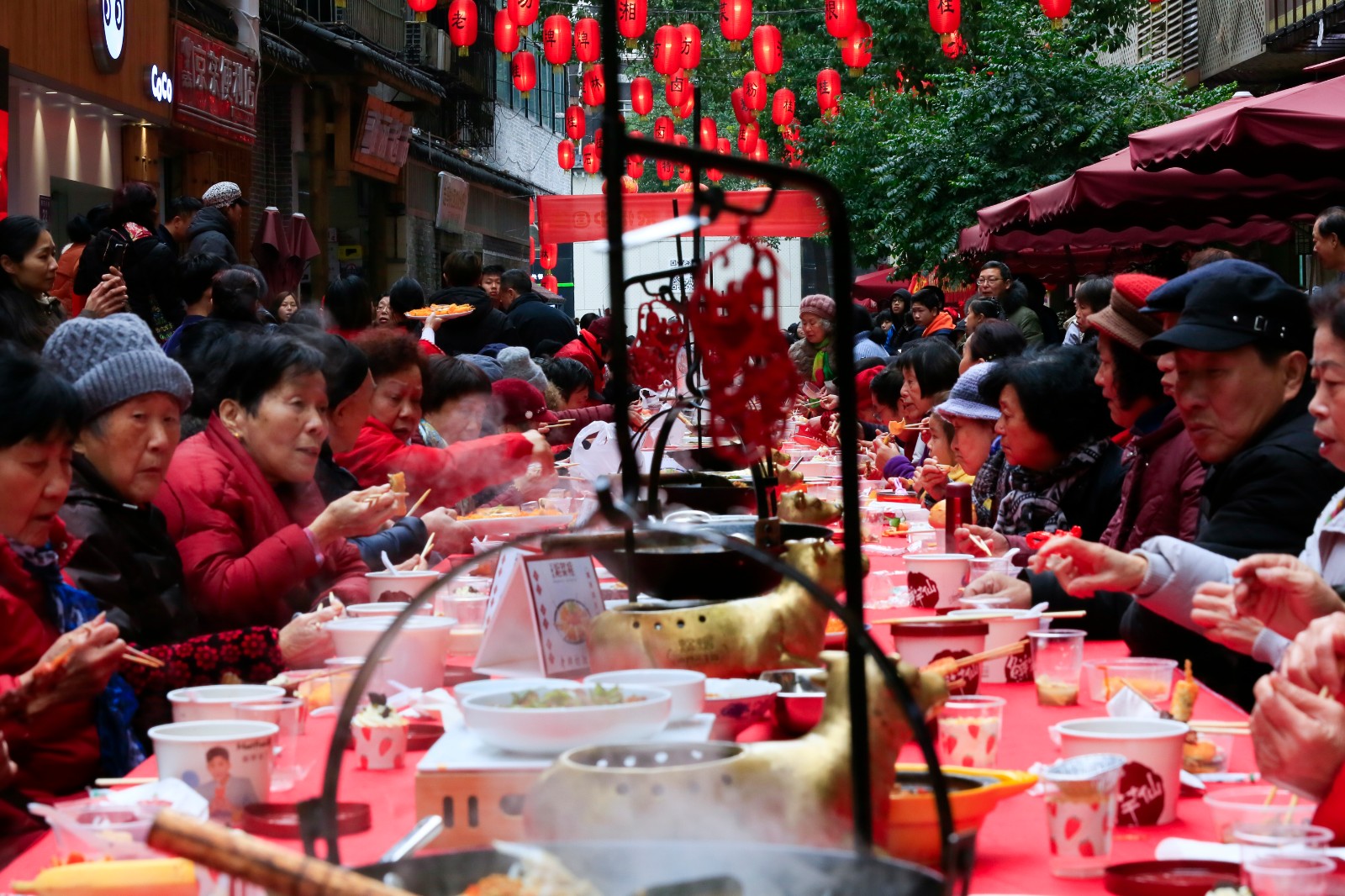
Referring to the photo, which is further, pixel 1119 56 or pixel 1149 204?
pixel 1119 56

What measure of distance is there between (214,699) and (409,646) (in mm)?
487

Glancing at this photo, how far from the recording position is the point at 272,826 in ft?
5.66

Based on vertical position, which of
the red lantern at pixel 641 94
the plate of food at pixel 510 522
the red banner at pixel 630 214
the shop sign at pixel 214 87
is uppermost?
the red lantern at pixel 641 94

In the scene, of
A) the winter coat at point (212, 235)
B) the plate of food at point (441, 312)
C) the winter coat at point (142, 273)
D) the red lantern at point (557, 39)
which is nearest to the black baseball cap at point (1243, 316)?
the winter coat at point (142, 273)

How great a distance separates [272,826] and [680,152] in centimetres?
103

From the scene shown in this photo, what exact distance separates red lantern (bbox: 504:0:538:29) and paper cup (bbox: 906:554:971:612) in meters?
10.4

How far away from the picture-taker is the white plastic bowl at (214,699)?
2004 mm

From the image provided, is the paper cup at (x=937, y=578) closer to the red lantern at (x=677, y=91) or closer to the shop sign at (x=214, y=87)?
the shop sign at (x=214, y=87)

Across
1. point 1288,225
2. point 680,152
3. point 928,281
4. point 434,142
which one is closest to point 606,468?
point 680,152

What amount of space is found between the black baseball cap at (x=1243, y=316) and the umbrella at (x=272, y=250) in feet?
32.3

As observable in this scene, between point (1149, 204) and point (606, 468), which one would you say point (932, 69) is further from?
point (606, 468)

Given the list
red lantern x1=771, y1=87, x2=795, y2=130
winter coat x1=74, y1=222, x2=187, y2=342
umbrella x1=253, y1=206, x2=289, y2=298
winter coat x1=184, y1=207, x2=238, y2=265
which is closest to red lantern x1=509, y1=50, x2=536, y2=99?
red lantern x1=771, y1=87, x2=795, y2=130

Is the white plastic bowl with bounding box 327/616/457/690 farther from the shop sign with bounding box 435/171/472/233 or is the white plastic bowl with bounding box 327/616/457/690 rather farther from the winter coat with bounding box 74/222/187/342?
the shop sign with bounding box 435/171/472/233

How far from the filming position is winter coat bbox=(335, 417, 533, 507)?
195 inches
